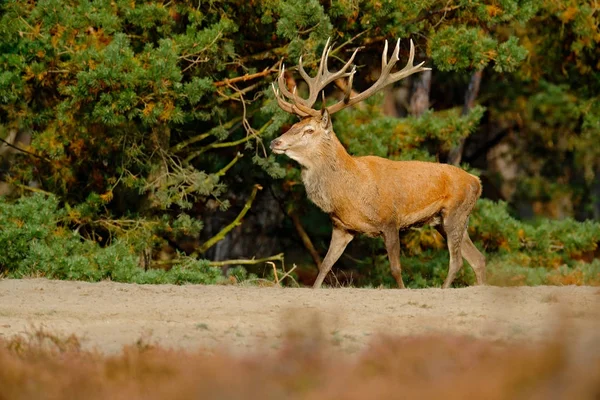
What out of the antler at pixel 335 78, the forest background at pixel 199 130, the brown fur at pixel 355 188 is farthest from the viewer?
the forest background at pixel 199 130

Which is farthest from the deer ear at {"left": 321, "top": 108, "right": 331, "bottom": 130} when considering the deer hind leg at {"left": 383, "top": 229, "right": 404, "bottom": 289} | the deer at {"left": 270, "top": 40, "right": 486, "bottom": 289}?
the deer hind leg at {"left": 383, "top": 229, "right": 404, "bottom": 289}

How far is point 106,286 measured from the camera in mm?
11992

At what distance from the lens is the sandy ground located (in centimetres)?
764

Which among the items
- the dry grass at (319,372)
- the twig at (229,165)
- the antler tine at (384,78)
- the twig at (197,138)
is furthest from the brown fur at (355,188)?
the dry grass at (319,372)

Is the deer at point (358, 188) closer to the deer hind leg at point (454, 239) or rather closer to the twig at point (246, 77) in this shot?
the deer hind leg at point (454, 239)

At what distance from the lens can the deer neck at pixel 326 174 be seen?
494 inches

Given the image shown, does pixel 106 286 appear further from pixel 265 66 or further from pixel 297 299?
pixel 265 66

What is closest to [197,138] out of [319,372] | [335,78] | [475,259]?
[335,78]

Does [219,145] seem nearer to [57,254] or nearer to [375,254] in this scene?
[57,254]

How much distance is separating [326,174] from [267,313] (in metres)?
3.62

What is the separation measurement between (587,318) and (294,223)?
1070 cm

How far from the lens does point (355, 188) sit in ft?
41.2

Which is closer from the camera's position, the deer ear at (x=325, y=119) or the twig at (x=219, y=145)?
the deer ear at (x=325, y=119)

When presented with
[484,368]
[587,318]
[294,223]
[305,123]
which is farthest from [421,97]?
[484,368]
